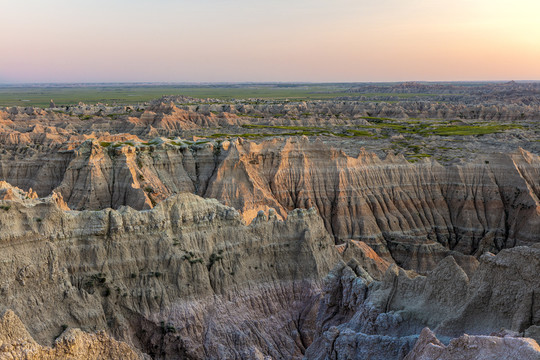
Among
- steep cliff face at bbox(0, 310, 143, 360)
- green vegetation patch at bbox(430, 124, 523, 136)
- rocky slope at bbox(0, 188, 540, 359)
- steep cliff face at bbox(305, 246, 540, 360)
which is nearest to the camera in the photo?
steep cliff face at bbox(305, 246, 540, 360)

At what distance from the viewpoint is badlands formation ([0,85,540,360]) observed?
1964 cm

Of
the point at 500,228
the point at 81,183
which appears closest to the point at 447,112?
the point at 500,228

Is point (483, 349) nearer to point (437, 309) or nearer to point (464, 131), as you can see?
point (437, 309)

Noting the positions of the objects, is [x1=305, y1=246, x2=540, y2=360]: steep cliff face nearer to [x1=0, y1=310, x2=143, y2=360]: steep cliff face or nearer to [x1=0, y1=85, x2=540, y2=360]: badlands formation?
[x1=0, y1=85, x2=540, y2=360]: badlands formation

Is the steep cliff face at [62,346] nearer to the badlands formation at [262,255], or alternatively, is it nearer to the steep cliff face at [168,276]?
the badlands formation at [262,255]

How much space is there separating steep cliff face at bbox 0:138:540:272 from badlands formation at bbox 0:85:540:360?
16 centimetres

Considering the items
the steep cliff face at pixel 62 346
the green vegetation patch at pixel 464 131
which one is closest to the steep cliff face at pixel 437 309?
the steep cliff face at pixel 62 346

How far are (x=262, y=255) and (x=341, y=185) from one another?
25.0m

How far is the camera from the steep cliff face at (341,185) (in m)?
46.7

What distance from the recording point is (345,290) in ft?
80.1

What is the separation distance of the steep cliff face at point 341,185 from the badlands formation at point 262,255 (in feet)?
0.53

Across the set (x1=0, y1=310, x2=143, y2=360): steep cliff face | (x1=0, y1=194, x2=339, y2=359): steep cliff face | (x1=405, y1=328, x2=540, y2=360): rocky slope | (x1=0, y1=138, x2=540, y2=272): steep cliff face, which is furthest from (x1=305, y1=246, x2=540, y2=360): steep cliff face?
(x1=0, y1=138, x2=540, y2=272): steep cliff face

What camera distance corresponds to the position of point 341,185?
54844 mm

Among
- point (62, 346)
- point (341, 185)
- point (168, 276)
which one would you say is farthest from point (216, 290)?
point (341, 185)
